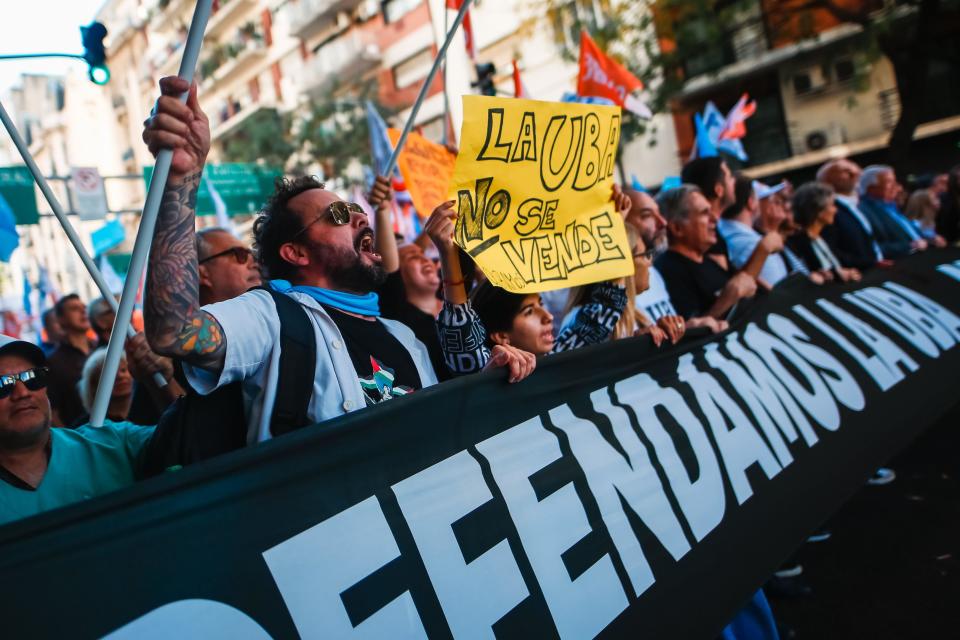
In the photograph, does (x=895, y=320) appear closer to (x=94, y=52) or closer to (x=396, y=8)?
(x=94, y=52)

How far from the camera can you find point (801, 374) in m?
3.24

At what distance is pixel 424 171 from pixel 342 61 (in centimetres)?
2818

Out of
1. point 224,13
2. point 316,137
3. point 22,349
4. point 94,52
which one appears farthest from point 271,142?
point 22,349

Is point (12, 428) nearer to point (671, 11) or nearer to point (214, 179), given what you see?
point (214, 179)

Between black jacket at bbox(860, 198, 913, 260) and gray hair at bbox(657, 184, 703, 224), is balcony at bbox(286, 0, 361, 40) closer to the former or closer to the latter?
black jacket at bbox(860, 198, 913, 260)

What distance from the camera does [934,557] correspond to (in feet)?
10.4

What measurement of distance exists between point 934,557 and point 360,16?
32113 mm

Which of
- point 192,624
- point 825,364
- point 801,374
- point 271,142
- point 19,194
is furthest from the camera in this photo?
point 271,142

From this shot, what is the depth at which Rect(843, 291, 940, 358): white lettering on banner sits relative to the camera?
4.09 metres

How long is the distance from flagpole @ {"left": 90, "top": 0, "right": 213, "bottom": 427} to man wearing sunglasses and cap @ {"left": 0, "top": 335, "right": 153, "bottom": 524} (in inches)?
7.5

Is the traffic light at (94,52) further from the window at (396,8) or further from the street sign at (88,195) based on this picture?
the window at (396,8)

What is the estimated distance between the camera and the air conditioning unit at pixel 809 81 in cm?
2166

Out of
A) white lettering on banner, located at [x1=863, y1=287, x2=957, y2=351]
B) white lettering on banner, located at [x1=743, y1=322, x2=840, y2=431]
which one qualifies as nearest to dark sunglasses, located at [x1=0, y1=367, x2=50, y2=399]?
white lettering on banner, located at [x1=743, y1=322, x2=840, y2=431]

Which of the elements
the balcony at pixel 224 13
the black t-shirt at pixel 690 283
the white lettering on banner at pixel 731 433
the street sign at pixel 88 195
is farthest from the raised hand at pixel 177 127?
the balcony at pixel 224 13
